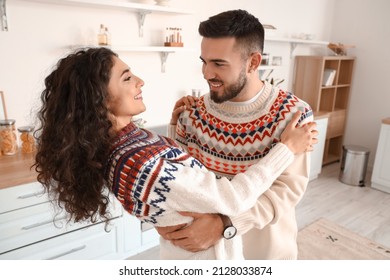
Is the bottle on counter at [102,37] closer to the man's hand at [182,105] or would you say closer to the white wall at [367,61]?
the man's hand at [182,105]

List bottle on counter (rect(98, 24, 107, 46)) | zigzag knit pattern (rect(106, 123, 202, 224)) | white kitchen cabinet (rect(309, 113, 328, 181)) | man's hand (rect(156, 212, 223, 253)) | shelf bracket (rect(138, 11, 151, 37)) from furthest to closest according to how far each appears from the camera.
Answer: white kitchen cabinet (rect(309, 113, 328, 181)) → shelf bracket (rect(138, 11, 151, 37)) → bottle on counter (rect(98, 24, 107, 46)) → man's hand (rect(156, 212, 223, 253)) → zigzag knit pattern (rect(106, 123, 202, 224))

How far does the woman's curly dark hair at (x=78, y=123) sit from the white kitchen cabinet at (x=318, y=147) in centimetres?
317

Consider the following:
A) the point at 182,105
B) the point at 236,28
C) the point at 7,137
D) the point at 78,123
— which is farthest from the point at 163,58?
the point at 78,123

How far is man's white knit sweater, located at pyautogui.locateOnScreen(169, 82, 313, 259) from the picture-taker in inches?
43.1

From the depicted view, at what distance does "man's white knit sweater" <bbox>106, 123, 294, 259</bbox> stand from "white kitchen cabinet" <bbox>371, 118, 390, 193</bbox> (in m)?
3.06

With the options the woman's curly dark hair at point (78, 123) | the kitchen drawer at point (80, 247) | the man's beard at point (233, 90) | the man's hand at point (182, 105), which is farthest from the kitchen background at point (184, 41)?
the man's beard at point (233, 90)

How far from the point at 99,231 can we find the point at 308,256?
64.5 inches

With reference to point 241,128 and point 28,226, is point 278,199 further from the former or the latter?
point 28,226

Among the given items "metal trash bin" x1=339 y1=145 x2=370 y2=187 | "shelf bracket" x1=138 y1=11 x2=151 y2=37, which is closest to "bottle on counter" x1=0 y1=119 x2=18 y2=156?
"shelf bracket" x1=138 y1=11 x2=151 y2=37

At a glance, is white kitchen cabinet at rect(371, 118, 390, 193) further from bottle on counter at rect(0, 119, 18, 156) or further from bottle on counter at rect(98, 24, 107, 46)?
bottle on counter at rect(0, 119, 18, 156)

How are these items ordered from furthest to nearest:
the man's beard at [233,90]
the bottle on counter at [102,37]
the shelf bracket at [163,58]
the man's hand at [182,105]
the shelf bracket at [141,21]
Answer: the shelf bracket at [163,58] < the shelf bracket at [141,21] < the bottle on counter at [102,37] < the man's hand at [182,105] < the man's beard at [233,90]

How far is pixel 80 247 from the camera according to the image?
2068 mm

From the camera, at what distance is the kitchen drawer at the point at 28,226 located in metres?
1.78
